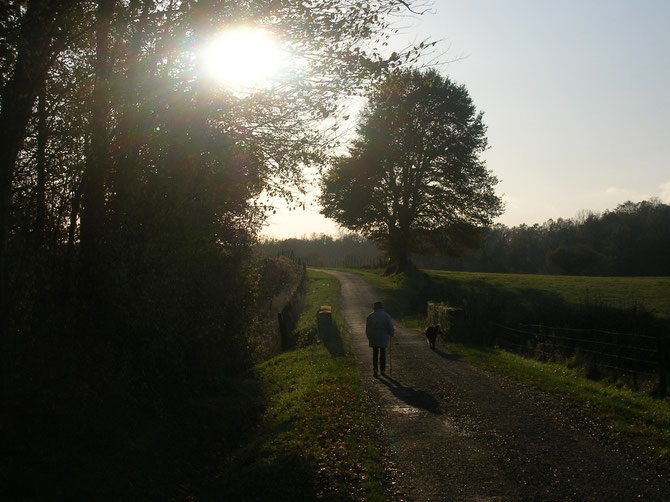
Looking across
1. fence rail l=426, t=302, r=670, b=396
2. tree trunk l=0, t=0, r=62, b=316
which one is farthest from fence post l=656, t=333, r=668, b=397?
tree trunk l=0, t=0, r=62, b=316

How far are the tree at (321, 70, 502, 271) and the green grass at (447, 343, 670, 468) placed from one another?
1075 inches

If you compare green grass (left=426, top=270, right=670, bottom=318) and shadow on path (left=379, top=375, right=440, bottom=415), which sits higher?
green grass (left=426, top=270, right=670, bottom=318)

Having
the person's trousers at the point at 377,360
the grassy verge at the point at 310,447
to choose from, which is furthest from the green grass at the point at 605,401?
the grassy verge at the point at 310,447

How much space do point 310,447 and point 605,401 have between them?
5920 mm

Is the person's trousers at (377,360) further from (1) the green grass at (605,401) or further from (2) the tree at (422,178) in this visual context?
(2) the tree at (422,178)

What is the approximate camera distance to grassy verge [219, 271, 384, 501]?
7.13 meters

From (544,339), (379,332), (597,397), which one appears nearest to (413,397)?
(379,332)

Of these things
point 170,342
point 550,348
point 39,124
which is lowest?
point 550,348

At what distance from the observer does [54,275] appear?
920 centimetres

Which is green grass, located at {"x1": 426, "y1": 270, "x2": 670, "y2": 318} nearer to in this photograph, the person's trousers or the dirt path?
the person's trousers

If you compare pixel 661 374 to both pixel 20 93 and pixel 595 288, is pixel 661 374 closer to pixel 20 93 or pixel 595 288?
pixel 20 93

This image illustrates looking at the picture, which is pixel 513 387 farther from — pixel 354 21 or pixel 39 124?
pixel 39 124

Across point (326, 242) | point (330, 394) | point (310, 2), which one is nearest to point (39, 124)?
point (310, 2)

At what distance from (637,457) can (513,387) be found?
4.64 m
